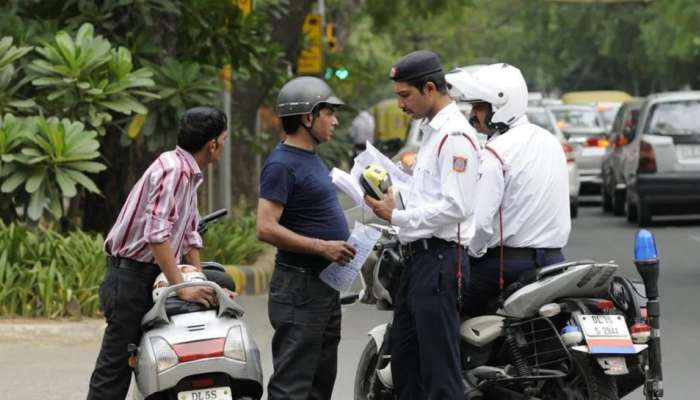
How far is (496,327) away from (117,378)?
167 centimetres

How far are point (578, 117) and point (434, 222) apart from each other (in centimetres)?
2611

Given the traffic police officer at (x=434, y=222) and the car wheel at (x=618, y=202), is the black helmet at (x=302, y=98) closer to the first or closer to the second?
the traffic police officer at (x=434, y=222)

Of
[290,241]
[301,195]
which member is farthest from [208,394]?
[301,195]

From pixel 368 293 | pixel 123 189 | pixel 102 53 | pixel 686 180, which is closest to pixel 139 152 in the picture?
pixel 123 189

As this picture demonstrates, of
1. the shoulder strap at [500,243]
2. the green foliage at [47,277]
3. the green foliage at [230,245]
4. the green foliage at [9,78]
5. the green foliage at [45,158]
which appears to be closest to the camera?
the shoulder strap at [500,243]

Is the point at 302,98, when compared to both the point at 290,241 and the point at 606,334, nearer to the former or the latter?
the point at 290,241

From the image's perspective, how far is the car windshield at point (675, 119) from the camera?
22.1 metres

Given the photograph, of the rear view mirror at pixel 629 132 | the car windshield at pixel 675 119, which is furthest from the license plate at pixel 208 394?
the rear view mirror at pixel 629 132

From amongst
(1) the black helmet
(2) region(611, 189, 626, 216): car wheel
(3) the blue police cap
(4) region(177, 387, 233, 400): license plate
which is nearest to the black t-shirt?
(1) the black helmet

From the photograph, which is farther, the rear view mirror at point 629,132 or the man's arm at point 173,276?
the rear view mirror at point 629,132

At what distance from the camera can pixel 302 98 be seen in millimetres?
7551

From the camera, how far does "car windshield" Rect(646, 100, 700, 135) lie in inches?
872

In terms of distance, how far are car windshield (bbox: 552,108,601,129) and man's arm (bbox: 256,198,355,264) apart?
25.2 m

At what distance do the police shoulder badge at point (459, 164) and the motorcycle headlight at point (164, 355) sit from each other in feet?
4.55
